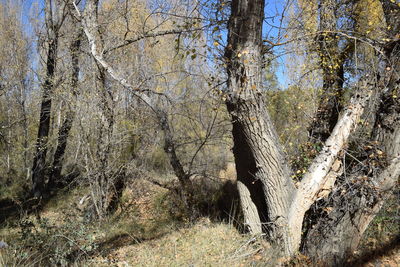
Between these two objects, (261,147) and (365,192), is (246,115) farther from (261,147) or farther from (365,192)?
(365,192)

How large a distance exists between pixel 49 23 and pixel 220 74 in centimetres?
704

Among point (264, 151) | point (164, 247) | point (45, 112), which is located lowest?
point (164, 247)

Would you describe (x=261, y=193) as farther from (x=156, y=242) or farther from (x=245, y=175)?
(x=156, y=242)

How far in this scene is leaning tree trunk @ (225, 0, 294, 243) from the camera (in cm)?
377

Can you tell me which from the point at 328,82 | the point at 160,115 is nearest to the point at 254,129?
the point at 160,115

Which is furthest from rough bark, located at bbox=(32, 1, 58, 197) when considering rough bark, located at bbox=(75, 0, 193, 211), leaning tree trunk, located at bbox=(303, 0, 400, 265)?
leaning tree trunk, located at bbox=(303, 0, 400, 265)

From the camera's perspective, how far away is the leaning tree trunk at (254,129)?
377 cm

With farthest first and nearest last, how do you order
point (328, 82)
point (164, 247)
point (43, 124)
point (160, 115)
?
1. point (43, 124)
2. point (328, 82)
3. point (160, 115)
4. point (164, 247)

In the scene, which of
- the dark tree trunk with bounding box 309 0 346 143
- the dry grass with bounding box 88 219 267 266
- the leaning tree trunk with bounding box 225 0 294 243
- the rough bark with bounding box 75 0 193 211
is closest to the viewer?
the leaning tree trunk with bounding box 225 0 294 243

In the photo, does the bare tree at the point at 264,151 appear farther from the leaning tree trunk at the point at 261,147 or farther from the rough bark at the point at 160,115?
the rough bark at the point at 160,115

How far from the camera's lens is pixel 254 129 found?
398 centimetres

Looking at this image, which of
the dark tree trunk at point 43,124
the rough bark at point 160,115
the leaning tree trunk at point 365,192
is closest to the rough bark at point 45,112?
the dark tree trunk at point 43,124

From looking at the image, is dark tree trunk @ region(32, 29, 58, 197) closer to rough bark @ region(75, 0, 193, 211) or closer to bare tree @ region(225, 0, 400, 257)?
rough bark @ region(75, 0, 193, 211)

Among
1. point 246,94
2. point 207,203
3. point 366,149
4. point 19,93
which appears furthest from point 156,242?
point 19,93
